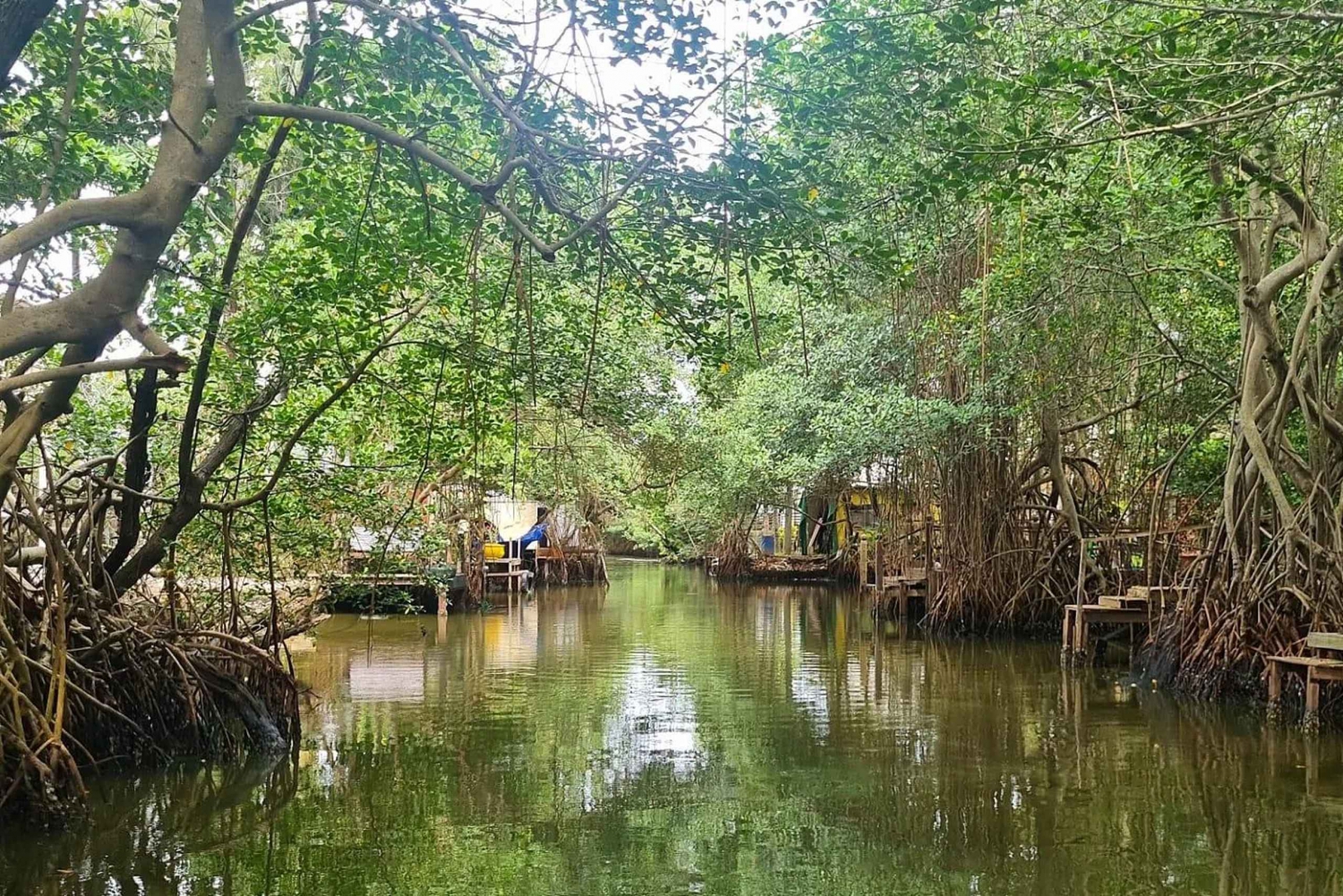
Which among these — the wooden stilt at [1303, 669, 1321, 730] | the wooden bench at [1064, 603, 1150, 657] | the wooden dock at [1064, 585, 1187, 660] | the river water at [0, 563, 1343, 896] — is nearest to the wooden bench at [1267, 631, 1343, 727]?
the wooden stilt at [1303, 669, 1321, 730]

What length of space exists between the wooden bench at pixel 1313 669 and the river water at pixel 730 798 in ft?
1.12

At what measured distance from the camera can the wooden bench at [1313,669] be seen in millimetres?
7504

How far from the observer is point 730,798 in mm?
6199

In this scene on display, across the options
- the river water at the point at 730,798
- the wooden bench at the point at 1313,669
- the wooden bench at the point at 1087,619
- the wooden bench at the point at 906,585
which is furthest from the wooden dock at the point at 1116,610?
the wooden bench at the point at 906,585

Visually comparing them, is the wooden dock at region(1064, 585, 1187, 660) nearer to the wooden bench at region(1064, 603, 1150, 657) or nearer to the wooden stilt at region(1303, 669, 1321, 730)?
the wooden bench at region(1064, 603, 1150, 657)

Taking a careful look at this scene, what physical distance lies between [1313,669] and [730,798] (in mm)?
4227

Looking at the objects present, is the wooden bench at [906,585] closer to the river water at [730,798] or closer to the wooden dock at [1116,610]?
the wooden dock at [1116,610]

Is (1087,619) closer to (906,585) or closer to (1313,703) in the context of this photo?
(1313,703)

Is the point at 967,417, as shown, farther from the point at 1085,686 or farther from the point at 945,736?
the point at 945,736

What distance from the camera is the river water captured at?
4926 mm

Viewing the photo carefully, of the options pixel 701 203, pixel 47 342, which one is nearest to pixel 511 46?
pixel 701 203

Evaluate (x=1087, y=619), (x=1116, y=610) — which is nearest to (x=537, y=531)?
(x=1087, y=619)

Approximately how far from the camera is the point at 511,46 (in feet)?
14.8

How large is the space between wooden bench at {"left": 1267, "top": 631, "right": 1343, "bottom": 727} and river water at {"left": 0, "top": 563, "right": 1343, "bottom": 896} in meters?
0.34
